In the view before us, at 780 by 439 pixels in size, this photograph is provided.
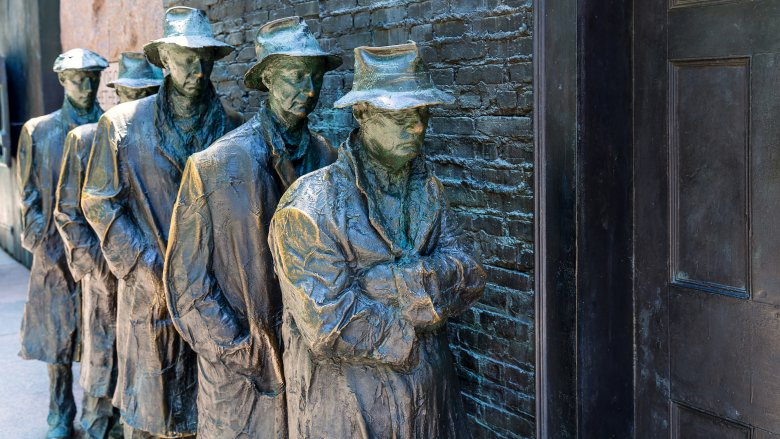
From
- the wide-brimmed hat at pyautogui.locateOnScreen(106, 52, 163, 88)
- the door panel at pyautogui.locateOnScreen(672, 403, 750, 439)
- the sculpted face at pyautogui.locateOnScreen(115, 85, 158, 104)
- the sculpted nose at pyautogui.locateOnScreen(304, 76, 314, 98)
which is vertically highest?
the wide-brimmed hat at pyautogui.locateOnScreen(106, 52, 163, 88)

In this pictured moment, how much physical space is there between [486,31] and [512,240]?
2.95 ft

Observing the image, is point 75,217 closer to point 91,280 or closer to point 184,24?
point 91,280

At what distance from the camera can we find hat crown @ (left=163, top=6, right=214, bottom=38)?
4.70 metres

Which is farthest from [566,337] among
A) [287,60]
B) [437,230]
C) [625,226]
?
[287,60]

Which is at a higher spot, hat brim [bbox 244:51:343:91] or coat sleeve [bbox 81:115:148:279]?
hat brim [bbox 244:51:343:91]

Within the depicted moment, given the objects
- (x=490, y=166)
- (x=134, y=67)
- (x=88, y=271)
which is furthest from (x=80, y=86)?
(x=490, y=166)

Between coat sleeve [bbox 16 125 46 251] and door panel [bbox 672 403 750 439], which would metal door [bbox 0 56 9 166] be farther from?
door panel [bbox 672 403 750 439]

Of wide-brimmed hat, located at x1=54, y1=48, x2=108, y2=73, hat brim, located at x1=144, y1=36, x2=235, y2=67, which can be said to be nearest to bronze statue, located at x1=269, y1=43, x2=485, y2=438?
hat brim, located at x1=144, y1=36, x2=235, y2=67

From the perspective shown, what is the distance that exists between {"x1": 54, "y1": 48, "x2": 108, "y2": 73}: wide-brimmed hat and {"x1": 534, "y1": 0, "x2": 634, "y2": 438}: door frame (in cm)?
357

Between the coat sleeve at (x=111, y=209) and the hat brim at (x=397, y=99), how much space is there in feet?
6.86

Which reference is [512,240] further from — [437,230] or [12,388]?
[12,388]

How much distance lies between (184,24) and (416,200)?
208 cm

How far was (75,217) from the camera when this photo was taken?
5539 mm

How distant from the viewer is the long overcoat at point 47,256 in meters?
6.23
